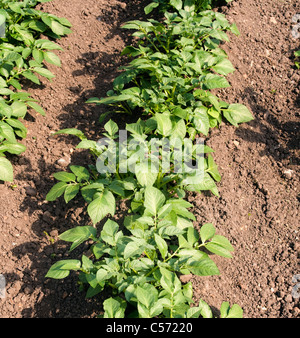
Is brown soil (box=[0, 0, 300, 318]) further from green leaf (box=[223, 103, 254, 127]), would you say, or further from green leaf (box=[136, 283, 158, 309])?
green leaf (box=[136, 283, 158, 309])

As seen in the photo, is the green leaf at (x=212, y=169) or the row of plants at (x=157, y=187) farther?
the green leaf at (x=212, y=169)

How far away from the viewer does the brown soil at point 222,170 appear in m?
2.34

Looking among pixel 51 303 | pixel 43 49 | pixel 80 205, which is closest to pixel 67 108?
pixel 43 49

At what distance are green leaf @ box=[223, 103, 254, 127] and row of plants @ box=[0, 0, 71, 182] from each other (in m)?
1.41

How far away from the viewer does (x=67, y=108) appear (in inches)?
129

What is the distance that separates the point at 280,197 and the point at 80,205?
137cm

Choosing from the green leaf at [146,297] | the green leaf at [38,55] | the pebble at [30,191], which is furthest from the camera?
the green leaf at [38,55]

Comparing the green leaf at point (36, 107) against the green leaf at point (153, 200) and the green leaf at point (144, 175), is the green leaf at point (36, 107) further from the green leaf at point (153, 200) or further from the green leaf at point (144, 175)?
the green leaf at point (153, 200)

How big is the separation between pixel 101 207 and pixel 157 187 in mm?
467

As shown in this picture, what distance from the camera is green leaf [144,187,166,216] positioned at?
2242 mm

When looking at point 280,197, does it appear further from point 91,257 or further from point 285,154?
point 91,257

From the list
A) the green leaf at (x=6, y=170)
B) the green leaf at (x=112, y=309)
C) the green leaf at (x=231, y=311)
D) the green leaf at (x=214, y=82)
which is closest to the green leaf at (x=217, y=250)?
the green leaf at (x=231, y=311)

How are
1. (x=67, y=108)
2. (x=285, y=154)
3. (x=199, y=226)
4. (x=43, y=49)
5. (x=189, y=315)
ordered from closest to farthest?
(x=189, y=315) < (x=199, y=226) < (x=285, y=154) < (x=67, y=108) < (x=43, y=49)
